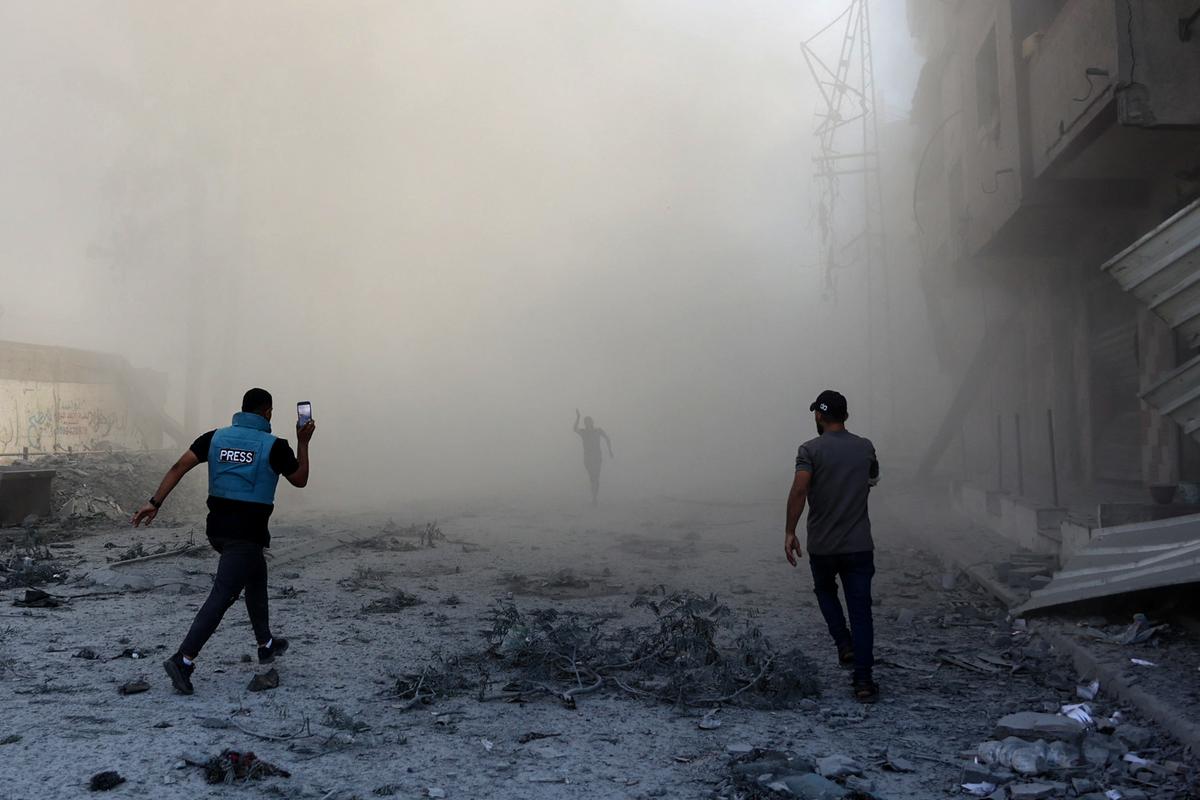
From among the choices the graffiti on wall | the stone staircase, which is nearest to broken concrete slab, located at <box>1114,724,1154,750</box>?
the stone staircase

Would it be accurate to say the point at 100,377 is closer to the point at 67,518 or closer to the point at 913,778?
the point at 67,518

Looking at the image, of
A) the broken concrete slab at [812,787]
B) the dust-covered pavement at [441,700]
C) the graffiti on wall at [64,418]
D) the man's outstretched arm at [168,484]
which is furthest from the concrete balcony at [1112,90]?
the graffiti on wall at [64,418]

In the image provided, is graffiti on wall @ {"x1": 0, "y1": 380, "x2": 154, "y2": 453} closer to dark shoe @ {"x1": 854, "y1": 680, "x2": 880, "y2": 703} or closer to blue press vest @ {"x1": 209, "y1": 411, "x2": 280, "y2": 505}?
blue press vest @ {"x1": 209, "y1": 411, "x2": 280, "y2": 505}

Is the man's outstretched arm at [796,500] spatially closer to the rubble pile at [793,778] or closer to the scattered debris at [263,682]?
the rubble pile at [793,778]

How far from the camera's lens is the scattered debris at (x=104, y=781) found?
2926mm

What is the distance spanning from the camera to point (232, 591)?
169 inches

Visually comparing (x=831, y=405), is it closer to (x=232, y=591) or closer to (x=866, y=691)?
(x=866, y=691)

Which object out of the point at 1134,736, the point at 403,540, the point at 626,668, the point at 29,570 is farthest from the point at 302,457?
the point at 403,540

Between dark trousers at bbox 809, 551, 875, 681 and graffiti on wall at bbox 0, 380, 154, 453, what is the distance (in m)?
17.9

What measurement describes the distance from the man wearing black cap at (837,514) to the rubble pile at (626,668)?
42 cm

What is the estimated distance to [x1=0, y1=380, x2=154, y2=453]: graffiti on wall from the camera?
18.4m

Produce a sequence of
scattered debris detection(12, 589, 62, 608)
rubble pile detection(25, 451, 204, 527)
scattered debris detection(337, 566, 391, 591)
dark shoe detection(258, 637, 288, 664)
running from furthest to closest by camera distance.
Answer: rubble pile detection(25, 451, 204, 527)
scattered debris detection(337, 566, 391, 591)
scattered debris detection(12, 589, 62, 608)
dark shoe detection(258, 637, 288, 664)

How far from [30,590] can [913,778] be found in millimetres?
6481

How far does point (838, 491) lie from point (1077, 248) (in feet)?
30.4
